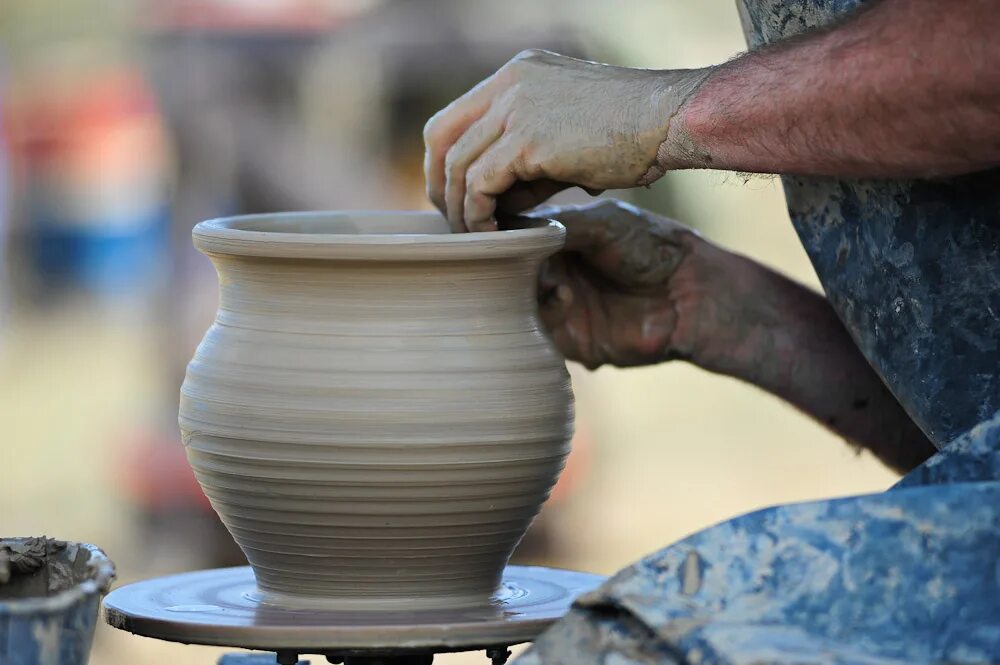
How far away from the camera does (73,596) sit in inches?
50.6

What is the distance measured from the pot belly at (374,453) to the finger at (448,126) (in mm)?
276

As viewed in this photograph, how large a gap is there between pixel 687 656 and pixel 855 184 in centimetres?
86

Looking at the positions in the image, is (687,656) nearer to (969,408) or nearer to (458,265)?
(458,265)

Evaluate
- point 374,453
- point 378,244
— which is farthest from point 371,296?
point 374,453

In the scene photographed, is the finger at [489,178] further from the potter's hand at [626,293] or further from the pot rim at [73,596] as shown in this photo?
the pot rim at [73,596]

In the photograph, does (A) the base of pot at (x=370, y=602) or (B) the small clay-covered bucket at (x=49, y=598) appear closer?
(B) the small clay-covered bucket at (x=49, y=598)

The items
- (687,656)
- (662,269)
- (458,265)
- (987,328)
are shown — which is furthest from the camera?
(662,269)

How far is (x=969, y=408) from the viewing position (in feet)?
5.96

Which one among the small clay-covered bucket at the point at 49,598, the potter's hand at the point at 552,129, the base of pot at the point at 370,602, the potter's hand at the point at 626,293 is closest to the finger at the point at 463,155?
the potter's hand at the point at 552,129

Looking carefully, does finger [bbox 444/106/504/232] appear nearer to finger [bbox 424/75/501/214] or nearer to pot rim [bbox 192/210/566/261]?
finger [bbox 424/75/501/214]

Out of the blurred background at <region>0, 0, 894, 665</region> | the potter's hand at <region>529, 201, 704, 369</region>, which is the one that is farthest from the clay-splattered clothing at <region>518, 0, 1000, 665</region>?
the blurred background at <region>0, 0, 894, 665</region>

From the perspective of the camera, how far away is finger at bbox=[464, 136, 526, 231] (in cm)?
175

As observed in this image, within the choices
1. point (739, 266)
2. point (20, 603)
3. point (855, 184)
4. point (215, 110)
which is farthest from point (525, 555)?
point (20, 603)

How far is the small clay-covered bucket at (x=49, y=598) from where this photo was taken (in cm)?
126
